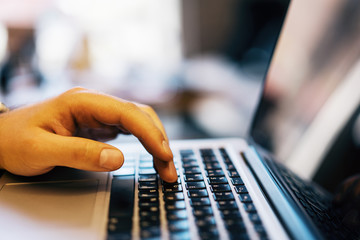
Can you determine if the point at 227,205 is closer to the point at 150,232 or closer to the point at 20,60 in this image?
the point at 150,232

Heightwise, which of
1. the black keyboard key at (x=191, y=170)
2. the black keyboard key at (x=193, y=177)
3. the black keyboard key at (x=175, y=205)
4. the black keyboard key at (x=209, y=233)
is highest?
the black keyboard key at (x=191, y=170)

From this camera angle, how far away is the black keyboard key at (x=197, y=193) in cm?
34

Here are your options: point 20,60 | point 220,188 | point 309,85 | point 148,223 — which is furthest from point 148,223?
point 20,60

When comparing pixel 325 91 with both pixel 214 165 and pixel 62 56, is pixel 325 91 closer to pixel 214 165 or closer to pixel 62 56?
pixel 214 165

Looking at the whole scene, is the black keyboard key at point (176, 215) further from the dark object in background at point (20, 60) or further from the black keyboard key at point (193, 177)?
the dark object in background at point (20, 60)

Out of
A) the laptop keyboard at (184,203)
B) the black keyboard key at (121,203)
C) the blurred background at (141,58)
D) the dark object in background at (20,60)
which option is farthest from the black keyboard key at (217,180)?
the dark object in background at (20,60)

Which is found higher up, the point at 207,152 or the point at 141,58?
the point at 141,58

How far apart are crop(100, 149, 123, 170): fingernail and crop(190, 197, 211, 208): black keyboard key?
100mm

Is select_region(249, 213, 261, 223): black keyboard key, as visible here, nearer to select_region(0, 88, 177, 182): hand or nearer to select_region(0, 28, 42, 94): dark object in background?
select_region(0, 88, 177, 182): hand

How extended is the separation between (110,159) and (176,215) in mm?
105

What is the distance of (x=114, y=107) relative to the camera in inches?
14.4

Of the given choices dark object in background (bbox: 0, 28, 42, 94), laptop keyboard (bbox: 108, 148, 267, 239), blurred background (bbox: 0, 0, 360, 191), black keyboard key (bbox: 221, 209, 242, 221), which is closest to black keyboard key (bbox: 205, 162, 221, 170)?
laptop keyboard (bbox: 108, 148, 267, 239)

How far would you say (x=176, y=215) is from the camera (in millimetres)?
297

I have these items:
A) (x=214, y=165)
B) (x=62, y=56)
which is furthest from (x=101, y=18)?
(x=214, y=165)
